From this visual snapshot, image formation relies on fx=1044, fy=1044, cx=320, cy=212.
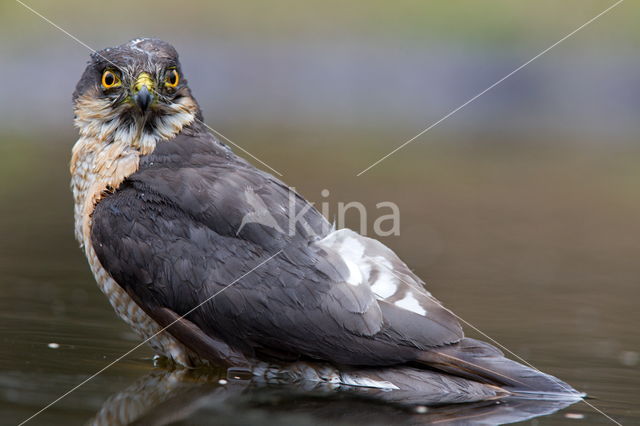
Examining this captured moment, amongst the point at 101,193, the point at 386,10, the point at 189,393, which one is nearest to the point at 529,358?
the point at 189,393

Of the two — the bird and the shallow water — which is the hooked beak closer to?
the bird

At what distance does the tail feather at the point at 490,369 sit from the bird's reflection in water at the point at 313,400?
6 centimetres

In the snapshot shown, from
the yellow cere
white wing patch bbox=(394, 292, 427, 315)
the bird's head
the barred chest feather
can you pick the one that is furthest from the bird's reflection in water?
the yellow cere

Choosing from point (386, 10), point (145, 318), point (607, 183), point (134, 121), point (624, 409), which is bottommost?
point (624, 409)

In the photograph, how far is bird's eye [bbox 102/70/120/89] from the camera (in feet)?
23.7

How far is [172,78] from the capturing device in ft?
24.3

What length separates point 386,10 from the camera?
3108cm

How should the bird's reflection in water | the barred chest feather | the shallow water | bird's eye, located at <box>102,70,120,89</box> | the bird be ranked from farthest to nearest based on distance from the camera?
bird's eye, located at <box>102,70,120,89</box>
the barred chest feather
the bird
the shallow water
the bird's reflection in water

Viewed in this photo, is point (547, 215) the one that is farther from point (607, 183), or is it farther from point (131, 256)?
point (131, 256)

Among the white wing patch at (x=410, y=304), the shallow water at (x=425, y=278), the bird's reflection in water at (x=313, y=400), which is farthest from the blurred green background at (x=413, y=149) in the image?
the white wing patch at (x=410, y=304)

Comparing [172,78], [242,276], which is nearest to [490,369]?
[242,276]

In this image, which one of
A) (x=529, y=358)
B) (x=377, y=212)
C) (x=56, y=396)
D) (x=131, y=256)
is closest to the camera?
(x=56, y=396)

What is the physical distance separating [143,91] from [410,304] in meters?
2.30

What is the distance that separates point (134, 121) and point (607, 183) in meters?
10.9
